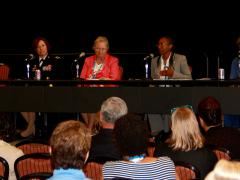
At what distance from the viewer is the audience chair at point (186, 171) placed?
3066 millimetres

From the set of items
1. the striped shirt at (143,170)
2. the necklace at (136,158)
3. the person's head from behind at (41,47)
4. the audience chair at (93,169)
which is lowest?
the audience chair at (93,169)

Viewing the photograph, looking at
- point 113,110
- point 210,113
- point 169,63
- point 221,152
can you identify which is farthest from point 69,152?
point 169,63

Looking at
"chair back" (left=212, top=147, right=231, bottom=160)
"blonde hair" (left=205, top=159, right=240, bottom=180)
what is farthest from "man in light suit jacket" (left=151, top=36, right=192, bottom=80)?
"blonde hair" (left=205, top=159, right=240, bottom=180)

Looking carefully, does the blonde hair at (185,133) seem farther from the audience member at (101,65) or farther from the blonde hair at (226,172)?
the audience member at (101,65)

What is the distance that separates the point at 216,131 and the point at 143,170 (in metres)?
1.50

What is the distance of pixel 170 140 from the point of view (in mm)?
3611

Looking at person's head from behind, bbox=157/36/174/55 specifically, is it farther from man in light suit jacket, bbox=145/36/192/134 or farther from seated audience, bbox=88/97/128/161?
seated audience, bbox=88/97/128/161

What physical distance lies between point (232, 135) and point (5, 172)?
1693 millimetres

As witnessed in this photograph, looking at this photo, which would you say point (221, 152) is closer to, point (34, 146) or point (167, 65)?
point (34, 146)

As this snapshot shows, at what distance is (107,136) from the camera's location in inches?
160

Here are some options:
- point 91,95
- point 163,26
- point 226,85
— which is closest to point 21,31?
point 163,26

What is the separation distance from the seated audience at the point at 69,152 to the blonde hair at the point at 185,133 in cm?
100

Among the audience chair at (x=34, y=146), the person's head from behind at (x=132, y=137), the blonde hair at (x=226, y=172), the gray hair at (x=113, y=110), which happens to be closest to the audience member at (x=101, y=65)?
the gray hair at (x=113, y=110)

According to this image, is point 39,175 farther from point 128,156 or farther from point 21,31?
point 21,31
